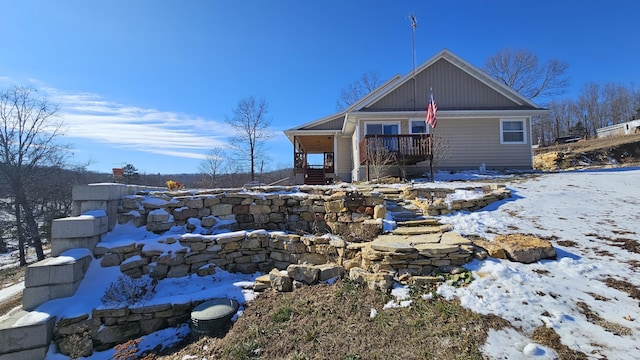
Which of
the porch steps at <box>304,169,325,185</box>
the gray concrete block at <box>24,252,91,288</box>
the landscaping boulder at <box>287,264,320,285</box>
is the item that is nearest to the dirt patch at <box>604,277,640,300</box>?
the landscaping boulder at <box>287,264,320,285</box>

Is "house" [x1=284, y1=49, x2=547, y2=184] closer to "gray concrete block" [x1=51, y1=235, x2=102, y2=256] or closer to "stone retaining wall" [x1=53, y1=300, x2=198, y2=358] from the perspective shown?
"stone retaining wall" [x1=53, y1=300, x2=198, y2=358]

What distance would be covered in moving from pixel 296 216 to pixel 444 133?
937 cm

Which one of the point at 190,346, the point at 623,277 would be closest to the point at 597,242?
the point at 623,277

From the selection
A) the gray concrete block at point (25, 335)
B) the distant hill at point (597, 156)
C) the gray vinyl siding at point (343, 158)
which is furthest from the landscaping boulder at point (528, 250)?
the distant hill at point (597, 156)

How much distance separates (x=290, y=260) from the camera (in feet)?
18.3

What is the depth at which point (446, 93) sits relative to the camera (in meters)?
13.4

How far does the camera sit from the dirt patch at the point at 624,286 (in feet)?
9.68

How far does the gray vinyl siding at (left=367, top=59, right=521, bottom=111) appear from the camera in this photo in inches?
518

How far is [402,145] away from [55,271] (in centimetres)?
1067

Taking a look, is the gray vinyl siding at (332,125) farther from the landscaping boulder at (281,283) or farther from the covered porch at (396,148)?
the landscaping boulder at (281,283)

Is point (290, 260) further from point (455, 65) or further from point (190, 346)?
point (455, 65)

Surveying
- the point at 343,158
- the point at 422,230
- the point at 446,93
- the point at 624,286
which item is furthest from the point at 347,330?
the point at 446,93

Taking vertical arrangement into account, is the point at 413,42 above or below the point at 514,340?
above

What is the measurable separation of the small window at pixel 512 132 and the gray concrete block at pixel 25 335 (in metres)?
15.5
